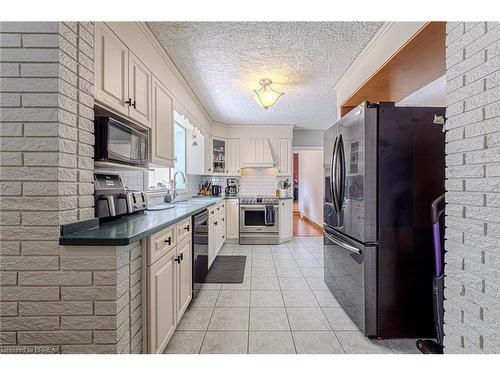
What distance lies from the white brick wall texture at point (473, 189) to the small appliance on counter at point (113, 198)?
1866 mm

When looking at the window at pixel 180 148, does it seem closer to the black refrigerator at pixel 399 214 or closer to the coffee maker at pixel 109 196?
the coffee maker at pixel 109 196

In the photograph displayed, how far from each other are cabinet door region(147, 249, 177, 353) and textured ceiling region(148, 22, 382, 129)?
6.22 feet

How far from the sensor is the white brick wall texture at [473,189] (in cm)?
95

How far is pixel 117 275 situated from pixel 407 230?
1931mm

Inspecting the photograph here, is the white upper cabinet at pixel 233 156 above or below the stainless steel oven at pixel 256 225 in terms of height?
above

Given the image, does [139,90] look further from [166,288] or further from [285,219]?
[285,219]

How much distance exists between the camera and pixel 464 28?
3.48ft

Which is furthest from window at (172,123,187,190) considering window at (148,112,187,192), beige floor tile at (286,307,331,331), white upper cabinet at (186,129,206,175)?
beige floor tile at (286,307,331,331)

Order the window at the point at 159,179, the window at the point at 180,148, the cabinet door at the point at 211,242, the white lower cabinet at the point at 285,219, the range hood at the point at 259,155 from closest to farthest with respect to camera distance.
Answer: the window at the point at 159,179, the cabinet door at the point at 211,242, the window at the point at 180,148, the white lower cabinet at the point at 285,219, the range hood at the point at 259,155

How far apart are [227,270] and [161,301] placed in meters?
1.89

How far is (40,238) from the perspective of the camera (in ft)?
3.82

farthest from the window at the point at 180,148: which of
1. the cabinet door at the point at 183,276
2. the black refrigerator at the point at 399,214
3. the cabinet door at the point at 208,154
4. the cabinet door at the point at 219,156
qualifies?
the black refrigerator at the point at 399,214

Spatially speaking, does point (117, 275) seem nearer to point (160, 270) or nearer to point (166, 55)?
point (160, 270)

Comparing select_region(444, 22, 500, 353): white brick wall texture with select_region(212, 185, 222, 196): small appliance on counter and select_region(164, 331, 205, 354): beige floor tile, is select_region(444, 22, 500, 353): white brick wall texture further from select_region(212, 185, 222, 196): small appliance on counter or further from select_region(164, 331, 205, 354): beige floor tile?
select_region(212, 185, 222, 196): small appliance on counter
